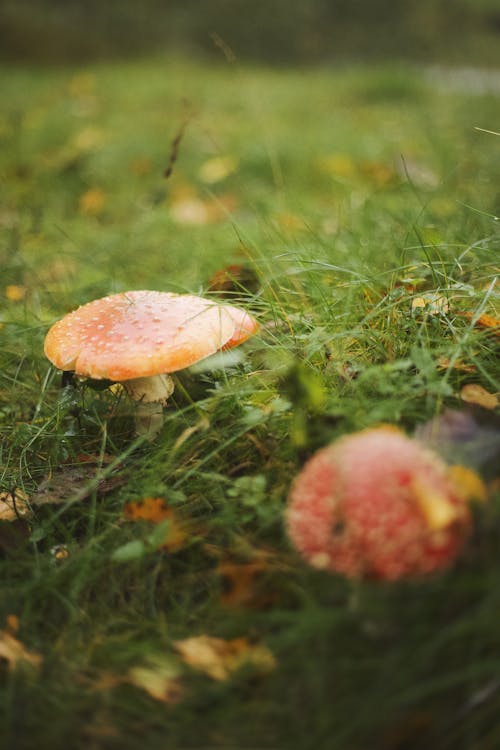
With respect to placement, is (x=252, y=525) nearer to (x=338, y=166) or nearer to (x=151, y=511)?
(x=151, y=511)

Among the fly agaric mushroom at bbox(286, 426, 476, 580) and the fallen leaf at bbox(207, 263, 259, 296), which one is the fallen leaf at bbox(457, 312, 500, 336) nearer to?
the fly agaric mushroom at bbox(286, 426, 476, 580)

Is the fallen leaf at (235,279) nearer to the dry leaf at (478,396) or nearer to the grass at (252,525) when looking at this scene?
the grass at (252,525)

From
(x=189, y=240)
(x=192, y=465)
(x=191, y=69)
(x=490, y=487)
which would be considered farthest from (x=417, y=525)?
(x=191, y=69)

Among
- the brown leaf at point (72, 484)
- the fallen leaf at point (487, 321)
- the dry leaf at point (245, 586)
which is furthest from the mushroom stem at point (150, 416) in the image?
the fallen leaf at point (487, 321)

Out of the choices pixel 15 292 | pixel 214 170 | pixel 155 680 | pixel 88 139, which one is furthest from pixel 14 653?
pixel 88 139

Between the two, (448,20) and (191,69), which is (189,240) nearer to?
(191,69)

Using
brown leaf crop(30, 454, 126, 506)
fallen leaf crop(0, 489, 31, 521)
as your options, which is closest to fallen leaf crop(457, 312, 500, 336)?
brown leaf crop(30, 454, 126, 506)
